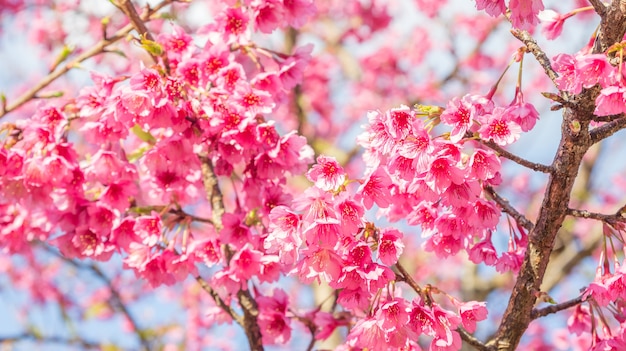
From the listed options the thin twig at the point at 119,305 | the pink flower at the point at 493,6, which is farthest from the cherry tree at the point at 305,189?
the thin twig at the point at 119,305

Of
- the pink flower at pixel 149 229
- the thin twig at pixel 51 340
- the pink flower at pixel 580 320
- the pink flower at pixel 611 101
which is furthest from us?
the thin twig at pixel 51 340

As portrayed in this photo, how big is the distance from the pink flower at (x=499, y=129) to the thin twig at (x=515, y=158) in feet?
0.06

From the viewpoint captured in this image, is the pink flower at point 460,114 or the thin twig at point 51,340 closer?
the pink flower at point 460,114

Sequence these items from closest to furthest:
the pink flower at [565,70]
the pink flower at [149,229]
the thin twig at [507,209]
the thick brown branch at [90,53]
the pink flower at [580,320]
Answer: the pink flower at [565,70]
the thin twig at [507,209]
the pink flower at [580,320]
the pink flower at [149,229]
the thick brown branch at [90,53]

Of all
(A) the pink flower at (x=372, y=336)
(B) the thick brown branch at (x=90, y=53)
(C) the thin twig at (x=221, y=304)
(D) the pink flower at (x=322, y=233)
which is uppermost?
(B) the thick brown branch at (x=90, y=53)

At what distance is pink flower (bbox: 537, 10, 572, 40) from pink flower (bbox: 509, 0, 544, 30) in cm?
27

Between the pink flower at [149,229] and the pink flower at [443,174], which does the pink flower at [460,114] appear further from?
the pink flower at [149,229]

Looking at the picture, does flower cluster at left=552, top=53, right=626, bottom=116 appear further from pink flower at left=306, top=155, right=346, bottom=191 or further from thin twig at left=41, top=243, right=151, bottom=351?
thin twig at left=41, top=243, right=151, bottom=351

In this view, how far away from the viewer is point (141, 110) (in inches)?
79.9

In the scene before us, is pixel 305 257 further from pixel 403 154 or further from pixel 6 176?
pixel 6 176

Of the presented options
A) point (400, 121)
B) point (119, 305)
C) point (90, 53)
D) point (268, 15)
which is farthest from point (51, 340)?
point (400, 121)

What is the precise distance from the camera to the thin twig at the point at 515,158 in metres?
1.71

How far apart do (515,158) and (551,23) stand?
24.3 inches

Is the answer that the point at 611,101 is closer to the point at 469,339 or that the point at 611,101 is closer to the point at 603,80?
the point at 603,80
